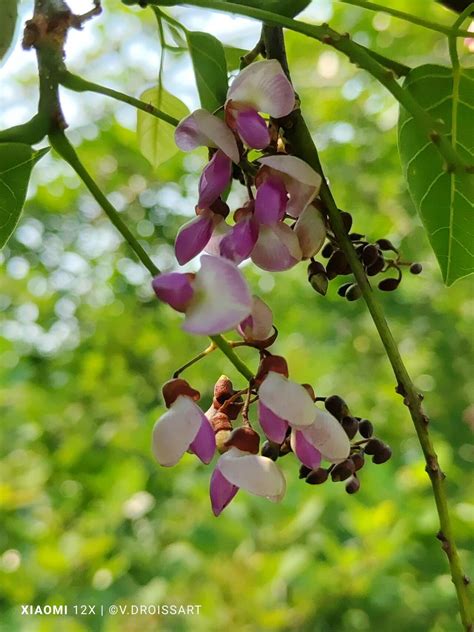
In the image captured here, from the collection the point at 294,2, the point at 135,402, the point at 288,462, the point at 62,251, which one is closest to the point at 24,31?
the point at 294,2

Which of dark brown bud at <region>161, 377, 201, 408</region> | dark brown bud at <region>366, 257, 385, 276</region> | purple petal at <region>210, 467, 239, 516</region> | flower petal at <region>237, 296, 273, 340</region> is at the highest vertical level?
dark brown bud at <region>366, 257, 385, 276</region>

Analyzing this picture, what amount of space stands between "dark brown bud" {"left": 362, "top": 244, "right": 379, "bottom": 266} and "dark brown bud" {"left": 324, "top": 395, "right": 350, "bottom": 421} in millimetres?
49

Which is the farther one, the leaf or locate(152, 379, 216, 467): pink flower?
the leaf

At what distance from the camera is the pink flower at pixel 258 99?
27 centimetres

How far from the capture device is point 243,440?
0.26 meters

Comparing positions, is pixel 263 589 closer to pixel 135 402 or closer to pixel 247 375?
pixel 135 402

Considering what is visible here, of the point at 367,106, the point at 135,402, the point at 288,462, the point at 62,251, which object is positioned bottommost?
the point at 288,462

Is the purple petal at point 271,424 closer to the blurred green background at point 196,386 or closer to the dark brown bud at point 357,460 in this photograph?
the dark brown bud at point 357,460

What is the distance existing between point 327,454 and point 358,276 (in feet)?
0.19

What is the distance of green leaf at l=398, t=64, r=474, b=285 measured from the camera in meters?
0.33

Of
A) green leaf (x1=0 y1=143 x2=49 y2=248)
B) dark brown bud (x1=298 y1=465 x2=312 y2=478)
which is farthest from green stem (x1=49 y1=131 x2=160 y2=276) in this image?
dark brown bud (x1=298 y1=465 x2=312 y2=478)

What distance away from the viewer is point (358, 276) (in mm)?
259

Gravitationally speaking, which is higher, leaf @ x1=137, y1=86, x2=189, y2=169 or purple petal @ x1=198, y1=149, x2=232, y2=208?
leaf @ x1=137, y1=86, x2=189, y2=169

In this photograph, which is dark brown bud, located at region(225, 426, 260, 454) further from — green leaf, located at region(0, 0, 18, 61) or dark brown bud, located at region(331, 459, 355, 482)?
green leaf, located at region(0, 0, 18, 61)
